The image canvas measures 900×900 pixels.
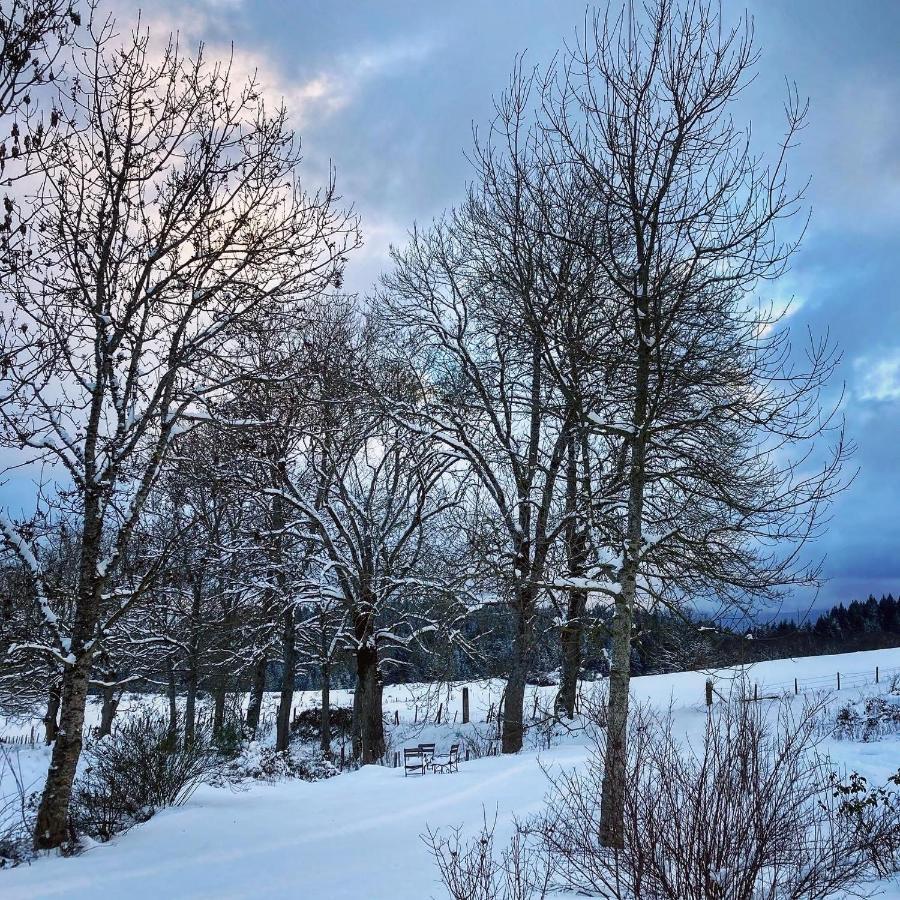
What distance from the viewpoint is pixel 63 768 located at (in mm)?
7469

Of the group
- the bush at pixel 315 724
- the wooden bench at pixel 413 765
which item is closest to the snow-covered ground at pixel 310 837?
the wooden bench at pixel 413 765

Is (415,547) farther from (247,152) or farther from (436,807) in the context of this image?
(247,152)

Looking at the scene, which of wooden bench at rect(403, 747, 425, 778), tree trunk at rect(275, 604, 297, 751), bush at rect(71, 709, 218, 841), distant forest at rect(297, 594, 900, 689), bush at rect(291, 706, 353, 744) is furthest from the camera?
bush at rect(291, 706, 353, 744)

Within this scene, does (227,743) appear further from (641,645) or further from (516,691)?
(641,645)

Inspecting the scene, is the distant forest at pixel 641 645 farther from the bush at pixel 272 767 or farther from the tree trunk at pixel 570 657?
the bush at pixel 272 767

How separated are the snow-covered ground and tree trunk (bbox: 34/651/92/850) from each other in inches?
16.7

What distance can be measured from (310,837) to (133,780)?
9.04 ft

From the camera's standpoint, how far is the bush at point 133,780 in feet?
28.0

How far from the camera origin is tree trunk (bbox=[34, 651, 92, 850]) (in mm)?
7410

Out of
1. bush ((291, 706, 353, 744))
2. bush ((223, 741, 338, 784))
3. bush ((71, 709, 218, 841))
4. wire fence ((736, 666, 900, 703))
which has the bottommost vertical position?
bush ((291, 706, 353, 744))

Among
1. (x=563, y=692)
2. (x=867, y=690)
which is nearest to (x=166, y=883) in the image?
(x=563, y=692)

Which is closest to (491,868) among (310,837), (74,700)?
(310,837)

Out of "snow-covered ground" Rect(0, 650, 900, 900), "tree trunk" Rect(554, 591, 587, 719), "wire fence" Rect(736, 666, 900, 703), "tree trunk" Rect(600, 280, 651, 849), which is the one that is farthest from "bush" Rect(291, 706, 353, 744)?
"tree trunk" Rect(600, 280, 651, 849)

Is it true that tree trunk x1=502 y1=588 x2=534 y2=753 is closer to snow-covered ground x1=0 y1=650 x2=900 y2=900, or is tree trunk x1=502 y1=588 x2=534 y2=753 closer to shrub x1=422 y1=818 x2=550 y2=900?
snow-covered ground x1=0 y1=650 x2=900 y2=900
